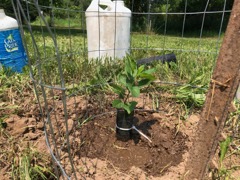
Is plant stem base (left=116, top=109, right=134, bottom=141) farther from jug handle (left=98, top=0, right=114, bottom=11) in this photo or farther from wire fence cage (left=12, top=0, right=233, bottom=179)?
jug handle (left=98, top=0, right=114, bottom=11)

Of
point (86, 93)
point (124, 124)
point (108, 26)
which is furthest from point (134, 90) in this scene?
point (108, 26)

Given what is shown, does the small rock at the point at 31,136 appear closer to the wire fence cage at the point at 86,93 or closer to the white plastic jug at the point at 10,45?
the wire fence cage at the point at 86,93

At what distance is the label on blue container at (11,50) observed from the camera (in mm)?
1621

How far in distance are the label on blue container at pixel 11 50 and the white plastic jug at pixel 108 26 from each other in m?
0.55

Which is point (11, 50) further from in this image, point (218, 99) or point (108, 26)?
point (218, 99)

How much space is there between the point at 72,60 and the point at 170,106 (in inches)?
36.1

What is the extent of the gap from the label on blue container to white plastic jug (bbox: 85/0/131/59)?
1.82 ft

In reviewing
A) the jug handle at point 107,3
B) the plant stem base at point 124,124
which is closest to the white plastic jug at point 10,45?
the jug handle at point 107,3

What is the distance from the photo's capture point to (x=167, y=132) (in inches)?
48.1

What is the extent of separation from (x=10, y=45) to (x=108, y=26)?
75 centimetres

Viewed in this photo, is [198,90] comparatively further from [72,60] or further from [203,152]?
[72,60]

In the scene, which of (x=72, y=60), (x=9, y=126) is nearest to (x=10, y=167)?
(x=9, y=126)

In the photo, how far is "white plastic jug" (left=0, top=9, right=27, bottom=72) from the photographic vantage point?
1605 mm

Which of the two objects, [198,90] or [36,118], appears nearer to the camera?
[36,118]
